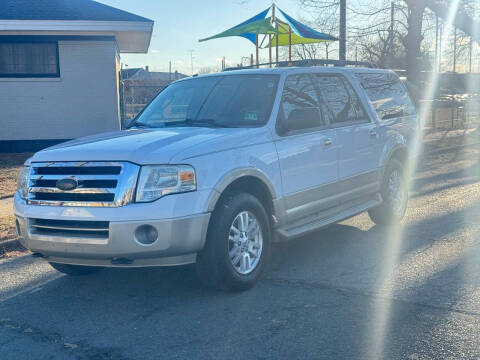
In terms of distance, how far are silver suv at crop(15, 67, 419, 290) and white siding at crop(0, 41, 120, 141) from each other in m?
10.2

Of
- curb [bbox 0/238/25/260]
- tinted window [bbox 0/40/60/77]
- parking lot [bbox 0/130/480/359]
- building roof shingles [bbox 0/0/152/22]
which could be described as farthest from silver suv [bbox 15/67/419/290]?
tinted window [bbox 0/40/60/77]

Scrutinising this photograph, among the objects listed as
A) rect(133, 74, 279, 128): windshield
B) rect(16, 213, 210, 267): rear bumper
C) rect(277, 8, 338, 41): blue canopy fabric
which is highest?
rect(277, 8, 338, 41): blue canopy fabric

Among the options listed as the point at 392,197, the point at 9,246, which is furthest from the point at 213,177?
the point at 392,197

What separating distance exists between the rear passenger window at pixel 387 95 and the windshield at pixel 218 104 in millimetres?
1822

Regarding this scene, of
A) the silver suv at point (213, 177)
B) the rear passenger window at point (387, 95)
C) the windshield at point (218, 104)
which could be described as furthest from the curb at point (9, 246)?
the rear passenger window at point (387, 95)

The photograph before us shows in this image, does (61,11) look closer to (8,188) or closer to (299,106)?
(8,188)

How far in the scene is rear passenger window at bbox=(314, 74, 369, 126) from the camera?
267 inches

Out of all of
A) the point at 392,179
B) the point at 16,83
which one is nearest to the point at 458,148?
the point at 392,179

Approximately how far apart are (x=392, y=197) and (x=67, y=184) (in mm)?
4523

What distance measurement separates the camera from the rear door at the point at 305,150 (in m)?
5.88

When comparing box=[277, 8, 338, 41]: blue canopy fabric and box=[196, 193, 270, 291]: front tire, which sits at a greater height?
box=[277, 8, 338, 41]: blue canopy fabric

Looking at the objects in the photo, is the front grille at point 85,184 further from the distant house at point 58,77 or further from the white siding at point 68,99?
the white siding at point 68,99

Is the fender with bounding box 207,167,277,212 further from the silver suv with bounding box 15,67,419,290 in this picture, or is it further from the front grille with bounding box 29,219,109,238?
the front grille with bounding box 29,219,109,238

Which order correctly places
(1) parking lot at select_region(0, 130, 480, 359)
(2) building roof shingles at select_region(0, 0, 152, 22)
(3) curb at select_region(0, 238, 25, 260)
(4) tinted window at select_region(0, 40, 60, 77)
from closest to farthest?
(1) parking lot at select_region(0, 130, 480, 359), (3) curb at select_region(0, 238, 25, 260), (2) building roof shingles at select_region(0, 0, 152, 22), (4) tinted window at select_region(0, 40, 60, 77)
